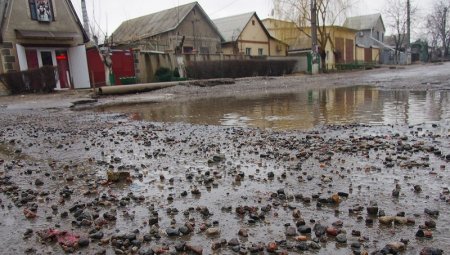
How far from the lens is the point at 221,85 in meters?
20.8

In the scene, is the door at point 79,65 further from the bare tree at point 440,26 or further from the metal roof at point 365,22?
the bare tree at point 440,26

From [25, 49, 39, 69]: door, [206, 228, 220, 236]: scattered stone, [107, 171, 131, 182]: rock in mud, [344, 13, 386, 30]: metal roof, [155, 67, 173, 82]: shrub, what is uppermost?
[344, 13, 386, 30]: metal roof

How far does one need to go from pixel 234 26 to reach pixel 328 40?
11863 millimetres

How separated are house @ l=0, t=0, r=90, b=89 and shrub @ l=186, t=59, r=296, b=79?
7.22 meters

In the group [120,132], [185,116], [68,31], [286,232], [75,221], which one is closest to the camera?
[286,232]

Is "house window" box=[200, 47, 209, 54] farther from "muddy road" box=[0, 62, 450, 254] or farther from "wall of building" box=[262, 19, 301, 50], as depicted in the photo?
"muddy road" box=[0, 62, 450, 254]

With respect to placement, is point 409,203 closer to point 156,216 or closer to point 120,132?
point 156,216

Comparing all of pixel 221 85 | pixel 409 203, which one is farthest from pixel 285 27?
pixel 409 203

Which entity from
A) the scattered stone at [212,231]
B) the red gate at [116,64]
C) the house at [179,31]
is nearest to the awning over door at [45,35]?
the red gate at [116,64]

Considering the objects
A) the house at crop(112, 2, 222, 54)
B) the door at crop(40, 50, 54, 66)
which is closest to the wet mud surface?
the door at crop(40, 50, 54, 66)

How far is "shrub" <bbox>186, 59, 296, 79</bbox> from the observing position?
24484 millimetres

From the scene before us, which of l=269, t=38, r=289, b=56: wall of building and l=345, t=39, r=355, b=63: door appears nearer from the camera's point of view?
l=269, t=38, r=289, b=56: wall of building

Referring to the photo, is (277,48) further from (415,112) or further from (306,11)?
(415,112)

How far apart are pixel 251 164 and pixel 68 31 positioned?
22907 mm
